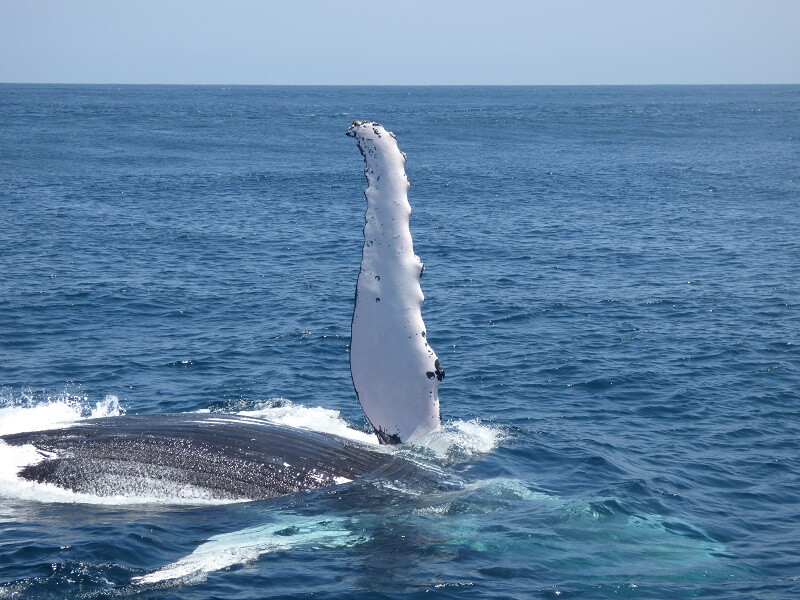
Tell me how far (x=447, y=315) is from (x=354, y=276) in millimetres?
6431

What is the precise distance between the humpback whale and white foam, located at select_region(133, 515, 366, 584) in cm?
58

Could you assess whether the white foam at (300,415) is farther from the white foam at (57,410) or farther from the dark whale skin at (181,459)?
the dark whale skin at (181,459)

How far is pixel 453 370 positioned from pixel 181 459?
1134 cm

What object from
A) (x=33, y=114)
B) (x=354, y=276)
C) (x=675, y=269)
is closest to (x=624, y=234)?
(x=675, y=269)

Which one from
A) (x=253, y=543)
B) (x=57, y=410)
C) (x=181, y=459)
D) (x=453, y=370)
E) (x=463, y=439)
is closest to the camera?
(x=253, y=543)

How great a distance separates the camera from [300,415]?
61.2 feet

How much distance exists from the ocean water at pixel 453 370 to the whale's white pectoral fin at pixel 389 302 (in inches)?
49.9

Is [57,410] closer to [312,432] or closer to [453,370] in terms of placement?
[312,432]

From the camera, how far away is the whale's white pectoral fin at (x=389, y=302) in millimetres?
13133

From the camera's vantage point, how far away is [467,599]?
1148 cm

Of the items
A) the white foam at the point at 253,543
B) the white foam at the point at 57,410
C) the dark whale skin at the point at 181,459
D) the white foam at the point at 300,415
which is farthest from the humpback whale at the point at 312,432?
the white foam at the point at 57,410

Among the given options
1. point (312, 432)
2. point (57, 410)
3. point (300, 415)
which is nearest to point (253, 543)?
point (312, 432)

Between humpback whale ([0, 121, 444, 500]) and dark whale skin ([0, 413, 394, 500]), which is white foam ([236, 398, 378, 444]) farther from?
dark whale skin ([0, 413, 394, 500])

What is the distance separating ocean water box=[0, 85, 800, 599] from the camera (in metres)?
12.1
